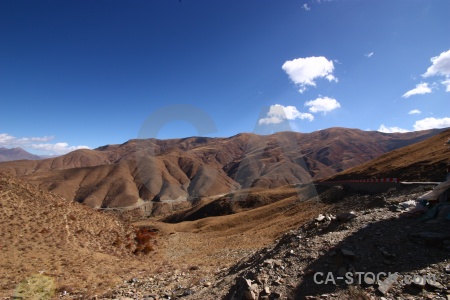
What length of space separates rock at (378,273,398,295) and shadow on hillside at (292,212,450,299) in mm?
348

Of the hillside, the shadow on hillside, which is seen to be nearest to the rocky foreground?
the shadow on hillside

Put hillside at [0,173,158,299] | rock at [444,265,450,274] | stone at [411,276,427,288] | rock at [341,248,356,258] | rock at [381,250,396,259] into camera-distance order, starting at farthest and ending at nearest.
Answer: hillside at [0,173,158,299]
rock at [341,248,356,258]
rock at [381,250,396,259]
rock at [444,265,450,274]
stone at [411,276,427,288]

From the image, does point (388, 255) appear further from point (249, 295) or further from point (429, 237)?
point (249, 295)

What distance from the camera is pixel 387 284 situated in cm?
653

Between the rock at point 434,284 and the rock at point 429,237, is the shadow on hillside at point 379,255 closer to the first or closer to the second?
the rock at point 429,237

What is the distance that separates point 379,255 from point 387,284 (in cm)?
142

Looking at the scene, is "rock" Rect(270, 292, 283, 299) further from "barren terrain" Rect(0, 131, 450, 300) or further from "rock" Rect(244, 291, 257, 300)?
"rock" Rect(244, 291, 257, 300)

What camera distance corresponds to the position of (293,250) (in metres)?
9.41

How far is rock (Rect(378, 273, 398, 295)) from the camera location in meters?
6.36

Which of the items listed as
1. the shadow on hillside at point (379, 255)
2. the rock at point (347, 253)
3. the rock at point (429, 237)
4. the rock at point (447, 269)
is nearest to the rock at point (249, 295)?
the shadow on hillside at point (379, 255)

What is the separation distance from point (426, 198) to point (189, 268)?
1165 cm

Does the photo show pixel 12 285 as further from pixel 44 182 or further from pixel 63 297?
pixel 44 182

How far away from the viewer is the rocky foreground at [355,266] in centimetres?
653

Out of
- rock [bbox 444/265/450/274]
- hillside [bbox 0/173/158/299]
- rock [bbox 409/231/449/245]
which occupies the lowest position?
hillside [bbox 0/173/158/299]
